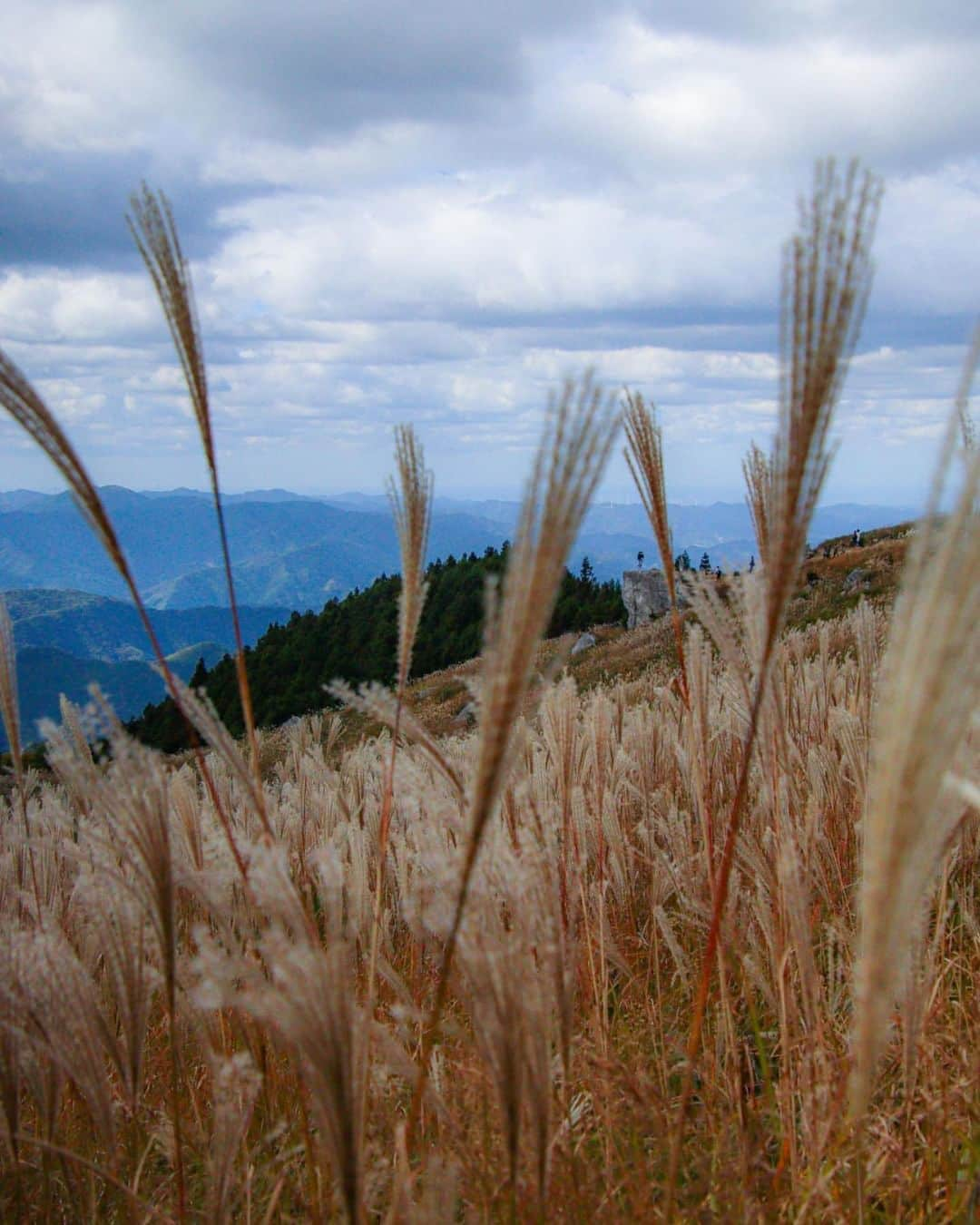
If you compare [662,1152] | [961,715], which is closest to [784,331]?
[961,715]

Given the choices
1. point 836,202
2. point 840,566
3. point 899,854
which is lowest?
point 840,566

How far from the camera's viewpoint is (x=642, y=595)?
3450 cm

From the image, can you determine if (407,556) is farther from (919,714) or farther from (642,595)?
(642,595)

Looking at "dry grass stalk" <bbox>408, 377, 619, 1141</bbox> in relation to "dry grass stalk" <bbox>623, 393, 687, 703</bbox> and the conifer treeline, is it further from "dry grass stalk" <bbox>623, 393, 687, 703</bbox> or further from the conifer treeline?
the conifer treeline

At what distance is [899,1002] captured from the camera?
2.02 m

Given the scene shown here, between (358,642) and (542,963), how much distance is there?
58726mm

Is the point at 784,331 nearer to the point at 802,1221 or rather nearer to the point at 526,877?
the point at 526,877

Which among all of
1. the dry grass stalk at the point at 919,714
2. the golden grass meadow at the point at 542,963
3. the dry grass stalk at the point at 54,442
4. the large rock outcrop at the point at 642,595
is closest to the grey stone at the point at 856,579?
the large rock outcrop at the point at 642,595

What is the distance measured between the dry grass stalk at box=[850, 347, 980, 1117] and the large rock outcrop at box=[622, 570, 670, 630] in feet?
106

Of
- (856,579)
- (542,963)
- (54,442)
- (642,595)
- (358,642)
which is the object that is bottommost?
(358,642)

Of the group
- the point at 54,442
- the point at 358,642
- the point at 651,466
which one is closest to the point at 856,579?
the point at 651,466

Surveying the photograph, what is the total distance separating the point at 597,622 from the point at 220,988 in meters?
37.9

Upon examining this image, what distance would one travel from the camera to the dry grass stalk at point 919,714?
66 centimetres

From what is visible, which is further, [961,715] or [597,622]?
[597,622]
